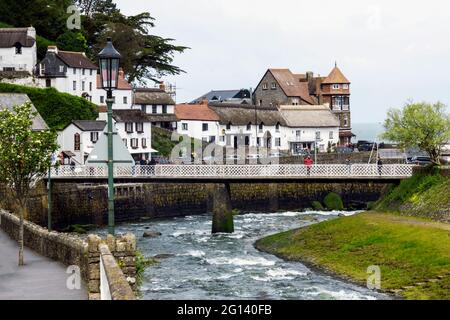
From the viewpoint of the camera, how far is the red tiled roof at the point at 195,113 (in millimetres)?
120000

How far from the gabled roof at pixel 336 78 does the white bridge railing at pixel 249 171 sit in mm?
79552

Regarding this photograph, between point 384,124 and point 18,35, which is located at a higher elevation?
point 18,35

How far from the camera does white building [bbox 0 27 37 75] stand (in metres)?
104

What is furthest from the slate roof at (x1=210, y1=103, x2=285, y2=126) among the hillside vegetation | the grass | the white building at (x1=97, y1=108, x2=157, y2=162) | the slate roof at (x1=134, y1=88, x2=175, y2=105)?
the grass

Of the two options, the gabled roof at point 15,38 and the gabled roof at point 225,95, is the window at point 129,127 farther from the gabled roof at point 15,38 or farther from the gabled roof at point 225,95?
the gabled roof at point 225,95

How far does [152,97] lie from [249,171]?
4894cm

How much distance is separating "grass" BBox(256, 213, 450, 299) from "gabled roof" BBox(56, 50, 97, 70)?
1861 inches

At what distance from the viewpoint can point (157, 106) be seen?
11694cm

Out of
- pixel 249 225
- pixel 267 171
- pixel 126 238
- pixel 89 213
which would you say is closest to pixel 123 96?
pixel 89 213

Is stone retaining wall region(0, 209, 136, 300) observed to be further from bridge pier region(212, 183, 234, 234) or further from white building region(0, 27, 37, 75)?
white building region(0, 27, 37, 75)

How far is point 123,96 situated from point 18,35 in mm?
14917

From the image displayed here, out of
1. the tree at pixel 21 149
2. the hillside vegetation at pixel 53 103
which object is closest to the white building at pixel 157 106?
the hillside vegetation at pixel 53 103
